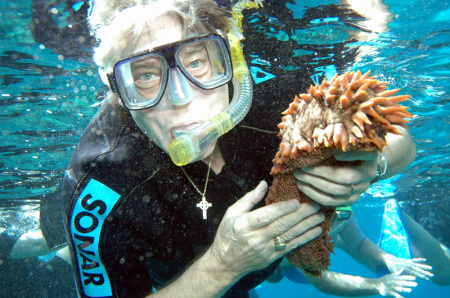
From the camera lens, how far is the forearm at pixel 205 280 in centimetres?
272

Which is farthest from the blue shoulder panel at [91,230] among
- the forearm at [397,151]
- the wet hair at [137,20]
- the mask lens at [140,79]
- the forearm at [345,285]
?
the forearm at [345,285]

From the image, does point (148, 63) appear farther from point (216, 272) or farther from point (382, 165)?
point (382, 165)

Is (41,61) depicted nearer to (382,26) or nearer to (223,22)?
(223,22)

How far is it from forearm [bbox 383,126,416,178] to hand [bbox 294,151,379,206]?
1061mm

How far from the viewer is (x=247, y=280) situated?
13.6 ft

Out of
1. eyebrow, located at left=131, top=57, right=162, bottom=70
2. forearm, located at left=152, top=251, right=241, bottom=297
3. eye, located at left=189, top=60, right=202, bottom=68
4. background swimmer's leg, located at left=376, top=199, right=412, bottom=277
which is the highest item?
eye, located at left=189, top=60, right=202, bottom=68

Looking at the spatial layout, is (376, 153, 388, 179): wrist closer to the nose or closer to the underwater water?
the nose

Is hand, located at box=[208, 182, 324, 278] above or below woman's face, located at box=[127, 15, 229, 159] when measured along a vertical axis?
below

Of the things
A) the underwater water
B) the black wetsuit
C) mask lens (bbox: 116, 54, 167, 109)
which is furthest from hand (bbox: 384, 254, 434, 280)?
mask lens (bbox: 116, 54, 167, 109)

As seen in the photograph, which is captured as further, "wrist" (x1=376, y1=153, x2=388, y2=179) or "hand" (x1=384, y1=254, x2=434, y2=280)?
"hand" (x1=384, y1=254, x2=434, y2=280)

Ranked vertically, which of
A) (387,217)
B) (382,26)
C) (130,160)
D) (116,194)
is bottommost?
(387,217)

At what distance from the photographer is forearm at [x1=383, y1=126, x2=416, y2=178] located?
2.63 meters

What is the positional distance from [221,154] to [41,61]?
5.44 meters

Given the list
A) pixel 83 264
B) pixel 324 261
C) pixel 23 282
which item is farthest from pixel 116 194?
pixel 23 282
